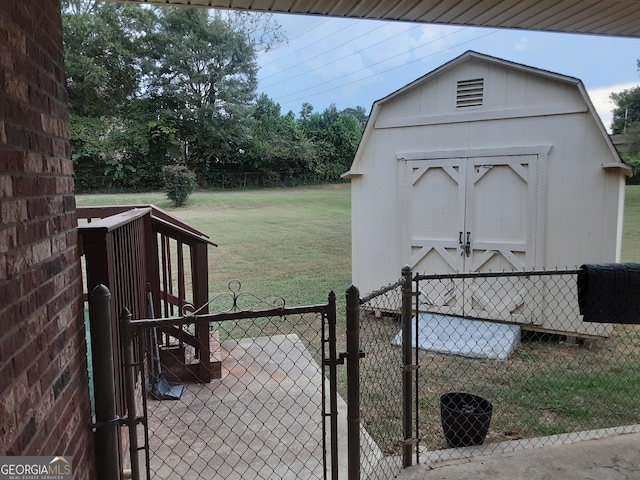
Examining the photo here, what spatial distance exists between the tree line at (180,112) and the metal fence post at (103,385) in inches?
426

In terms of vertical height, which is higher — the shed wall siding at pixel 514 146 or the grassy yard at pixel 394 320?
the shed wall siding at pixel 514 146

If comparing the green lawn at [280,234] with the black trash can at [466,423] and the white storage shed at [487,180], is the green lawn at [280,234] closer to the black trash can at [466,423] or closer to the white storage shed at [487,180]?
the white storage shed at [487,180]

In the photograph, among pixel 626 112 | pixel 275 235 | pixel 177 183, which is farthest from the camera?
pixel 626 112

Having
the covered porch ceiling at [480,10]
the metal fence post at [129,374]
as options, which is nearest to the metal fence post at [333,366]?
the metal fence post at [129,374]

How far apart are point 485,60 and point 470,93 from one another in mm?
362

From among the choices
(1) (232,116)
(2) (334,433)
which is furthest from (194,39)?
(2) (334,433)

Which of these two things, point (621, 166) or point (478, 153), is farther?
point (478, 153)

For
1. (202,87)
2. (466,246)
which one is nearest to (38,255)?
(466,246)

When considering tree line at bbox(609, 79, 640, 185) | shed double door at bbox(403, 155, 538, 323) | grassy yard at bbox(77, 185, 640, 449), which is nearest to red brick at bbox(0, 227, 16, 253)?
grassy yard at bbox(77, 185, 640, 449)

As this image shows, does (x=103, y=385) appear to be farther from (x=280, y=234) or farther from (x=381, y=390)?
(x=280, y=234)

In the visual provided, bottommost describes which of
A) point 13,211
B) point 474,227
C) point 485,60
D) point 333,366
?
point 333,366

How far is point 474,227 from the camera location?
518 centimetres

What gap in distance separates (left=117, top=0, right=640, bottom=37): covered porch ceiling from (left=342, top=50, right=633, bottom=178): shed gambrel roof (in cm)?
167

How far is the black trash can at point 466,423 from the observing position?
269 cm
